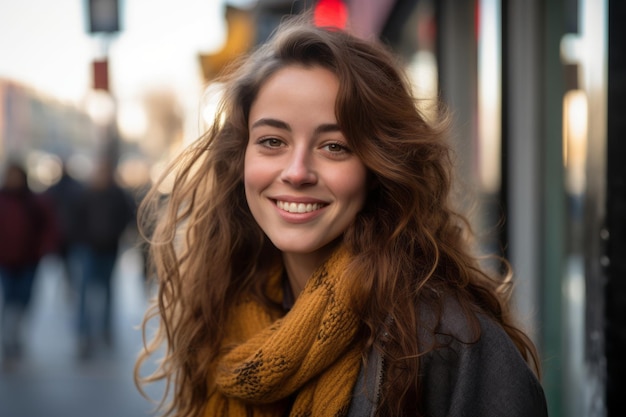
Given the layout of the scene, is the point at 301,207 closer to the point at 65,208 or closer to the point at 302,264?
the point at 302,264

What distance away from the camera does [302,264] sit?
217 cm

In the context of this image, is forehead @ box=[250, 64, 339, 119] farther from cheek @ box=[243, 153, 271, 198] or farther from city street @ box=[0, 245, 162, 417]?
city street @ box=[0, 245, 162, 417]

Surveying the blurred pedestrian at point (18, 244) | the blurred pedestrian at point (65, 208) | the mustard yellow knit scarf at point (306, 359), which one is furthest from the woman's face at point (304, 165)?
the blurred pedestrian at point (65, 208)

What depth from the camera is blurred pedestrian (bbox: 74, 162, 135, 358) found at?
8039mm

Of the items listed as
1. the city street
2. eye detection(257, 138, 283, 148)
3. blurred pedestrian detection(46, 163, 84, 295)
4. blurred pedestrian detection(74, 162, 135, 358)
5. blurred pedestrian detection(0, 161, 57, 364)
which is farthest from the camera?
blurred pedestrian detection(46, 163, 84, 295)

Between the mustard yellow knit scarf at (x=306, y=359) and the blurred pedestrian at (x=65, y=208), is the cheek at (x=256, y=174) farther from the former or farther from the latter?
the blurred pedestrian at (x=65, y=208)

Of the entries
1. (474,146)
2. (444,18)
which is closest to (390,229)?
(474,146)

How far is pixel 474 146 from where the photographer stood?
16.6ft

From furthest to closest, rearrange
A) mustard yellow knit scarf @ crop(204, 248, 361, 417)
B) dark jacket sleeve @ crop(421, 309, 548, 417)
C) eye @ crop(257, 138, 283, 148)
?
eye @ crop(257, 138, 283, 148)
mustard yellow knit scarf @ crop(204, 248, 361, 417)
dark jacket sleeve @ crop(421, 309, 548, 417)

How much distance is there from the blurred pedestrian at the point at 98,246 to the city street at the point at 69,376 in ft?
1.09

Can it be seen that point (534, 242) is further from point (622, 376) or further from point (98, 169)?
point (98, 169)

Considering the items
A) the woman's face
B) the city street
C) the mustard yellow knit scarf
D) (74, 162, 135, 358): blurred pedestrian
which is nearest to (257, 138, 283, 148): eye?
the woman's face

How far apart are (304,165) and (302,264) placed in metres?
0.39

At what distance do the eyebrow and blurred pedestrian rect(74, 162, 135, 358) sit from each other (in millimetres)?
6434
